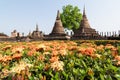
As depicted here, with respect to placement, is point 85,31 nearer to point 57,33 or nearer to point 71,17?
point 57,33

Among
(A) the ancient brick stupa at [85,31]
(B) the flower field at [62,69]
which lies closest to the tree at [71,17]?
(A) the ancient brick stupa at [85,31]

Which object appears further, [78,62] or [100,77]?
[78,62]

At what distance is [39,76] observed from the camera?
116 inches

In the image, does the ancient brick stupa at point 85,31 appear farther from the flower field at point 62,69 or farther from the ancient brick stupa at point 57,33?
the flower field at point 62,69

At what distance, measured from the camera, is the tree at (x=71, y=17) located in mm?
64062

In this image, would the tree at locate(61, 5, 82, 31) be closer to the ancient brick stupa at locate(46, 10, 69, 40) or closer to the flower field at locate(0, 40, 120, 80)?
the ancient brick stupa at locate(46, 10, 69, 40)

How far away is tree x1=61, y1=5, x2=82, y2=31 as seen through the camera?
210 feet

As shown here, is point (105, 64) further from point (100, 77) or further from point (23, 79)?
point (23, 79)

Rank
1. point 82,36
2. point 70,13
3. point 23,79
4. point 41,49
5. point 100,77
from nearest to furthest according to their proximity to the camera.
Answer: point 23,79 → point 100,77 → point 41,49 → point 82,36 → point 70,13

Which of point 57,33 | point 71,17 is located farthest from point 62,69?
point 71,17

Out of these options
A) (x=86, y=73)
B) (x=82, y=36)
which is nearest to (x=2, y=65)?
(x=86, y=73)

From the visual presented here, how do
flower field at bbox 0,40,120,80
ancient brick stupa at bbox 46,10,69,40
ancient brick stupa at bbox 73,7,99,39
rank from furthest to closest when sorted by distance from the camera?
1. ancient brick stupa at bbox 73,7,99,39
2. ancient brick stupa at bbox 46,10,69,40
3. flower field at bbox 0,40,120,80

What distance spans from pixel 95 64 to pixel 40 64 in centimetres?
73

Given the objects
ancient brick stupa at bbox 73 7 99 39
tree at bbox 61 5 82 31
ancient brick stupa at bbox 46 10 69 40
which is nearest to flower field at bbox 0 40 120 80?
ancient brick stupa at bbox 46 10 69 40
